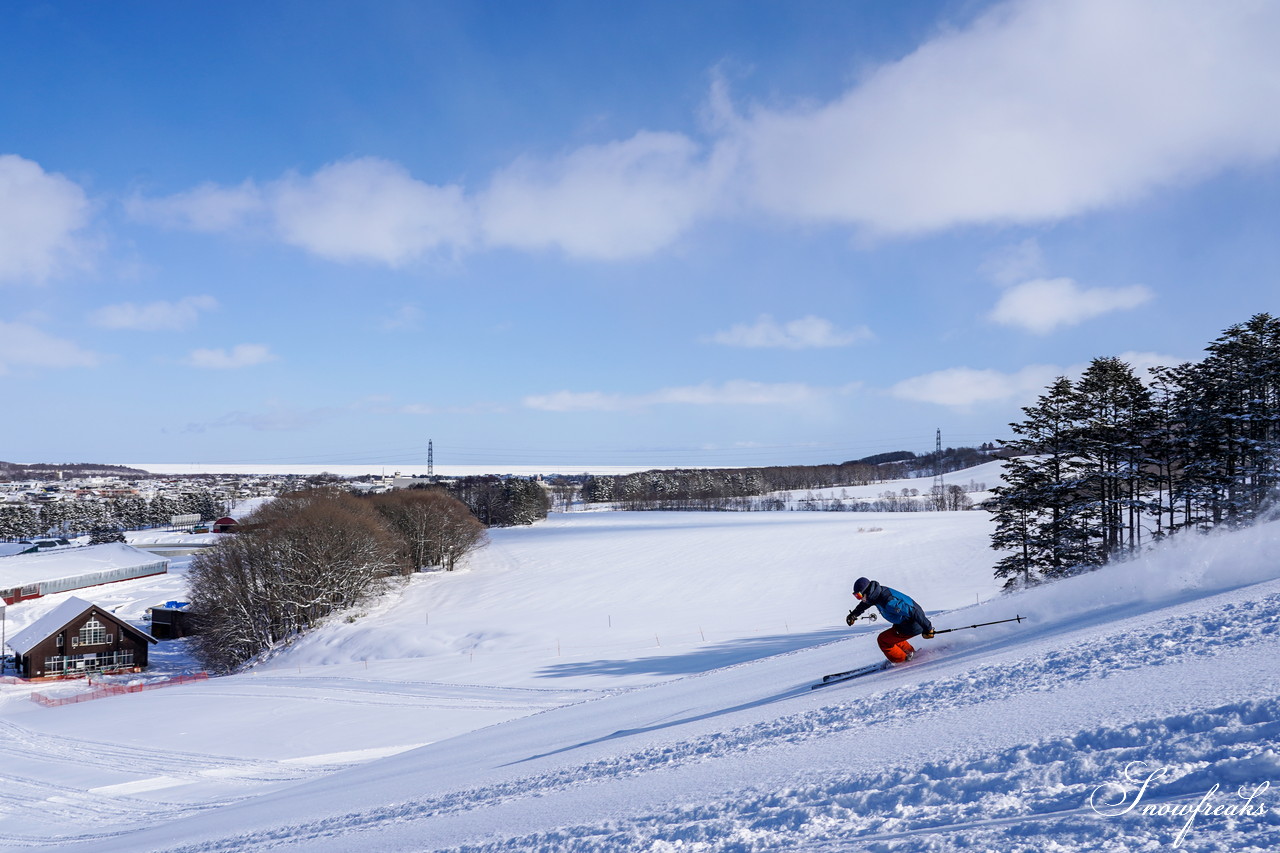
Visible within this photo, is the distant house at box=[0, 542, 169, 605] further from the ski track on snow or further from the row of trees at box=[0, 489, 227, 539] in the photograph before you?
the ski track on snow

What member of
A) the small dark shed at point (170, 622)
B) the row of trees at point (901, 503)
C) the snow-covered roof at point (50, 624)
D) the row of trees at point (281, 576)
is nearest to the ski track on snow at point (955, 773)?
the row of trees at point (281, 576)

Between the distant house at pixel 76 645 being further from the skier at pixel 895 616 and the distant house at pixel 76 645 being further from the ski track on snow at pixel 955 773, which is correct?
the skier at pixel 895 616

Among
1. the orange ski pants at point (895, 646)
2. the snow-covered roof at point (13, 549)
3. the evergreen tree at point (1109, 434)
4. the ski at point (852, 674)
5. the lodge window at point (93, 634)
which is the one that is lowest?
the lodge window at point (93, 634)

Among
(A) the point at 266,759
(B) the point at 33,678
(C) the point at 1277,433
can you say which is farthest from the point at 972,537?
(B) the point at 33,678

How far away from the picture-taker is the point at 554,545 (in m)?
79.4

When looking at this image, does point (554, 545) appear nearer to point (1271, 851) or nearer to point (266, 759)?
point (266, 759)

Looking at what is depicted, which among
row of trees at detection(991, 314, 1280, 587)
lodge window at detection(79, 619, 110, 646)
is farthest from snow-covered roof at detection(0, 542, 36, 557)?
row of trees at detection(991, 314, 1280, 587)

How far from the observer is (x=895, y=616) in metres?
10.6

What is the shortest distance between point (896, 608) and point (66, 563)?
96602 millimetres

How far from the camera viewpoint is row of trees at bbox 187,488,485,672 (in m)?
44.9

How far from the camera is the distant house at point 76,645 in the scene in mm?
47719

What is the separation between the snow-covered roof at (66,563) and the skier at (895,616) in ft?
292
